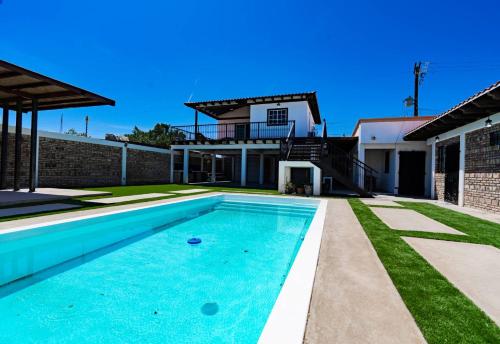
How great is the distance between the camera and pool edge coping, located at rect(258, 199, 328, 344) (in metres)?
1.80

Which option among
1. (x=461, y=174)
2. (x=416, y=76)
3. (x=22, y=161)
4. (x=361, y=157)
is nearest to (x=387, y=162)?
(x=361, y=157)

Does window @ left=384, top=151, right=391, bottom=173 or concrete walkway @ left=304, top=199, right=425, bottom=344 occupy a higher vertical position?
window @ left=384, top=151, right=391, bottom=173

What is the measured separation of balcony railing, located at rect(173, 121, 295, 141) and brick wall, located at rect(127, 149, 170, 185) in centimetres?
269

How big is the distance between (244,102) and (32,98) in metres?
12.2

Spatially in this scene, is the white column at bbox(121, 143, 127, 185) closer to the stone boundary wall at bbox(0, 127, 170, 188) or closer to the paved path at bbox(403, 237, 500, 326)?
the stone boundary wall at bbox(0, 127, 170, 188)

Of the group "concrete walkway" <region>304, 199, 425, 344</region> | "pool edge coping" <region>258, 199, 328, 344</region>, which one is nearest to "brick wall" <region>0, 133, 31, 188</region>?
"pool edge coping" <region>258, 199, 328, 344</region>

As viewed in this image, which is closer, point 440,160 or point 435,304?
point 435,304

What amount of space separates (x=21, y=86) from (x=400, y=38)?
1980 cm

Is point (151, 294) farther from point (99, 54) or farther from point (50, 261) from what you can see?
point (99, 54)

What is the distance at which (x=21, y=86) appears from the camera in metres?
8.35

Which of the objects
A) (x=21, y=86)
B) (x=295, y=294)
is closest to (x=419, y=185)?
(x=295, y=294)

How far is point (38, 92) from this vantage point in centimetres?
897

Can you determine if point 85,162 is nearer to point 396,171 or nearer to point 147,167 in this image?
point 147,167

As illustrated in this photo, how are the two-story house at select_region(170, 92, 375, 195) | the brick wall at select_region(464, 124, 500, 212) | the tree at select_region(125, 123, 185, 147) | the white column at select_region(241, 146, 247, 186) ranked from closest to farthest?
the brick wall at select_region(464, 124, 500, 212) < the two-story house at select_region(170, 92, 375, 195) < the white column at select_region(241, 146, 247, 186) < the tree at select_region(125, 123, 185, 147)
